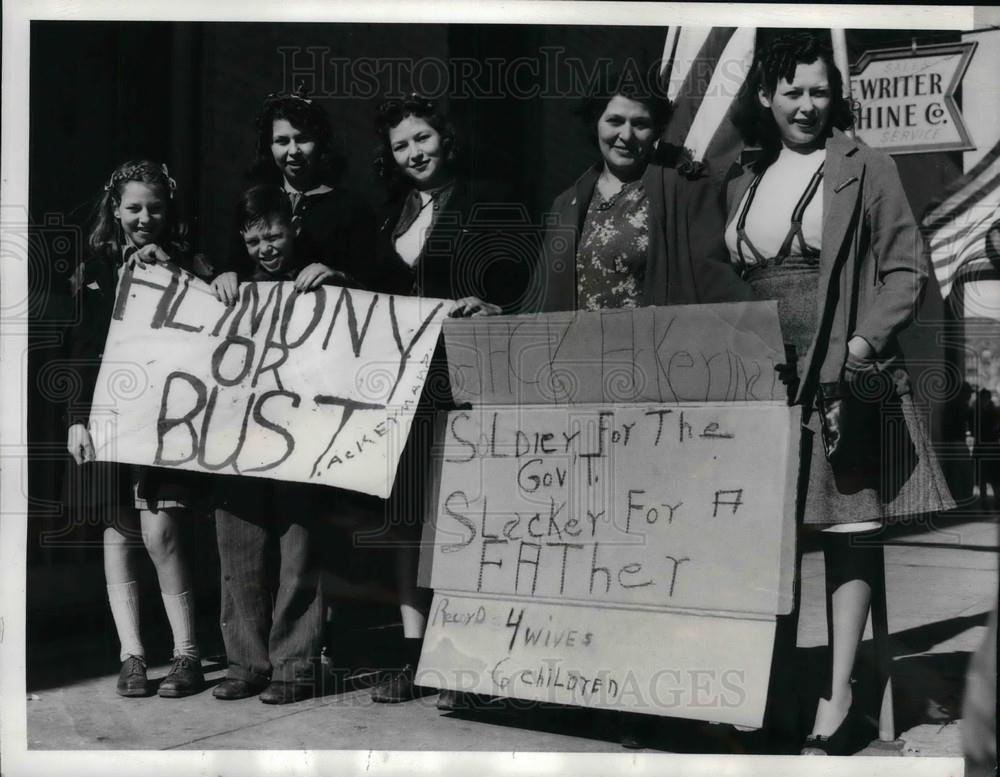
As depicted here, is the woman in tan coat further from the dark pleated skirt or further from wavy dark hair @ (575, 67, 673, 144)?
wavy dark hair @ (575, 67, 673, 144)

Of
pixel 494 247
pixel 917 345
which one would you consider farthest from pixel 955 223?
pixel 494 247

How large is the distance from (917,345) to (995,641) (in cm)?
110

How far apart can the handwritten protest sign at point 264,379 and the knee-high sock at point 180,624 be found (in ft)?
1.70

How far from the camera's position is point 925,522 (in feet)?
13.0

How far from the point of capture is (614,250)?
4.12 meters

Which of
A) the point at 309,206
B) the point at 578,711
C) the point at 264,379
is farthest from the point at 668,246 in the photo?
the point at 578,711

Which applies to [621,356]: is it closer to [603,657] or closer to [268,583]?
[603,657]

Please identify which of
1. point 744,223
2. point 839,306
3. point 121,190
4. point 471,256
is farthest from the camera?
point 121,190

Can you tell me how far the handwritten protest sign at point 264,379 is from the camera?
4168 millimetres

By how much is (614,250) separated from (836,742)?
1.92m

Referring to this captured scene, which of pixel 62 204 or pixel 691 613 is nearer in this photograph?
pixel 691 613

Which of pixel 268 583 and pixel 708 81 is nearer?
pixel 708 81

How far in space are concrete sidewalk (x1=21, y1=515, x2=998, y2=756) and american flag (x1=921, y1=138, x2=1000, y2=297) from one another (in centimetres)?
90

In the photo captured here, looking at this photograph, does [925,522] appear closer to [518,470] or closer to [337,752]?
[518,470]
